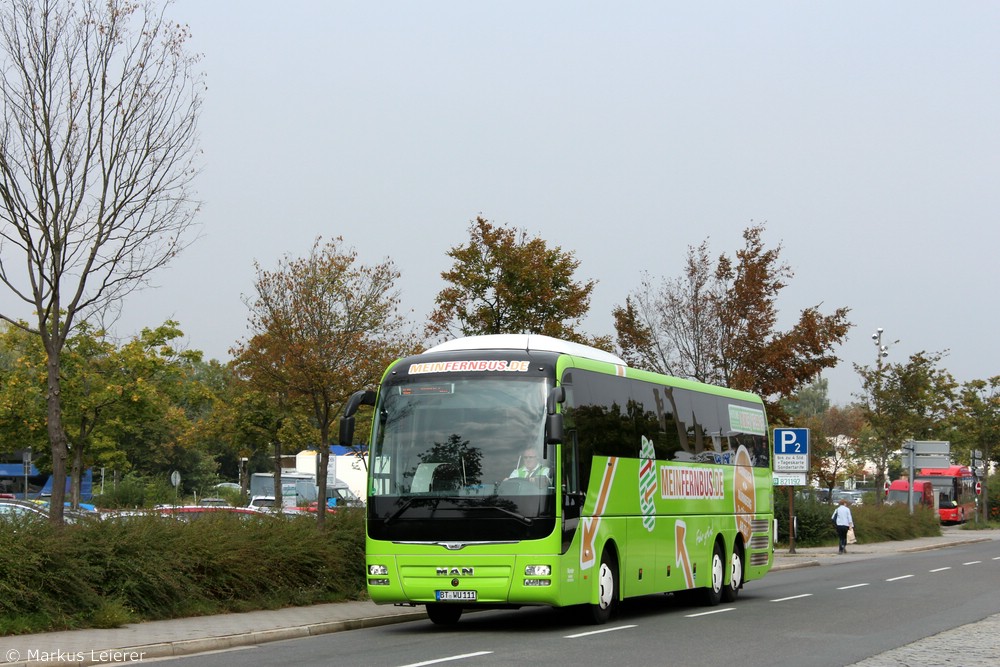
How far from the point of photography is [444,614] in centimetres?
1769

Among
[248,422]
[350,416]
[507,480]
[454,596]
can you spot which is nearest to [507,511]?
[507,480]

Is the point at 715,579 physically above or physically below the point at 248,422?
below

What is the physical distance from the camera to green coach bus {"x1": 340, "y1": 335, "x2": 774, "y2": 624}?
15.6 meters

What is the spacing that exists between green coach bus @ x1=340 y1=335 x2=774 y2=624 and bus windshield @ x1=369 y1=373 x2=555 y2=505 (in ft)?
0.05

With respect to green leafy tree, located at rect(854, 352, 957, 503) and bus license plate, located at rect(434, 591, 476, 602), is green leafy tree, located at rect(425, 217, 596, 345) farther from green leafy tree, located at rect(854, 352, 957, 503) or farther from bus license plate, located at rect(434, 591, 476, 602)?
green leafy tree, located at rect(854, 352, 957, 503)

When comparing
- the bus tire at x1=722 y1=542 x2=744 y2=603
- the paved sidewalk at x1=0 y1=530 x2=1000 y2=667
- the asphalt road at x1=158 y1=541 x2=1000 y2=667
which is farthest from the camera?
the bus tire at x1=722 y1=542 x2=744 y2=603

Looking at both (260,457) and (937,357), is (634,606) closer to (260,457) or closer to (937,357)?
(937,357)

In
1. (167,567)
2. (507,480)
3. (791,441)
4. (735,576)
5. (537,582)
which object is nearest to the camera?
(537,582)

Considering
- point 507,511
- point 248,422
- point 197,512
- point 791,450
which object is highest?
point 248,422

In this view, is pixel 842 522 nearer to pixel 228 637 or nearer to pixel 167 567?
pixel 167 567

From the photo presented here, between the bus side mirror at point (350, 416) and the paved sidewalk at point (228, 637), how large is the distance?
8.29 feet

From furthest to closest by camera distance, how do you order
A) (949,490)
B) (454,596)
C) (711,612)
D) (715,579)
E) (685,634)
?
(949,490)
(715,579)
(711,612)
(685,634)
(454,596)

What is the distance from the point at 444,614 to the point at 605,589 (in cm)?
225

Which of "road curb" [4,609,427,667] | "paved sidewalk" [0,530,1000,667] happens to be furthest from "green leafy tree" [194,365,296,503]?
"road curb" [4,609,427,667]
